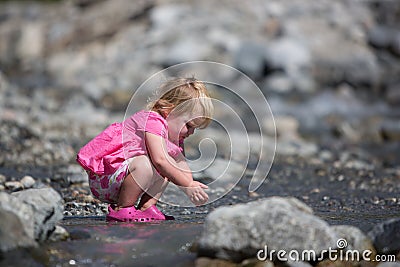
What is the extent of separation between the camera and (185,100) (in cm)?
411

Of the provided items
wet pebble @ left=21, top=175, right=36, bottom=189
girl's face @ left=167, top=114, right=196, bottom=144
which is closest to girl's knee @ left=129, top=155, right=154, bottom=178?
girl's face @ left=167, top=114, right=196, bottom=144

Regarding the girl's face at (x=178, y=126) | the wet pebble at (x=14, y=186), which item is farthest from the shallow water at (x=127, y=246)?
the wet pebble at (x=14, y=186)

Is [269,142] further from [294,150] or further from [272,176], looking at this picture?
[272,176]

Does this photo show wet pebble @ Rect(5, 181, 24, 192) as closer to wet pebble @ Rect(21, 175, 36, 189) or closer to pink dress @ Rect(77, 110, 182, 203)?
wet pebble @ Rect(21, 175, 36, 189)

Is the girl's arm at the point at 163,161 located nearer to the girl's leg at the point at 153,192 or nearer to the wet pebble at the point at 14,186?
the girl's leg at the point at 153,192

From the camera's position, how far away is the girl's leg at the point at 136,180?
404 centimetres

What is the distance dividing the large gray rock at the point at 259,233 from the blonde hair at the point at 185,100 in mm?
896

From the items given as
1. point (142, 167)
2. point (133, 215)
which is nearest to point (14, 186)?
point (133, 215)

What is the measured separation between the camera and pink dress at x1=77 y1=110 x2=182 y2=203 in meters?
4.11

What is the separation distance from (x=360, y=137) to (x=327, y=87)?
4.63m

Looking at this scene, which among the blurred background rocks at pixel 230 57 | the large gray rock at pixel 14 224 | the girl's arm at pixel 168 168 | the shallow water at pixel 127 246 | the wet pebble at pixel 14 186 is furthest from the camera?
the blurred background rocks at pixel 230 57

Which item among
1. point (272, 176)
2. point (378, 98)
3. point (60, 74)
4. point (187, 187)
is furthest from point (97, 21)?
point (187, 187)

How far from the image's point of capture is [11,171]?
679 cm

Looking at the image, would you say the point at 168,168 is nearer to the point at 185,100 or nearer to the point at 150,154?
the point at 150,154
